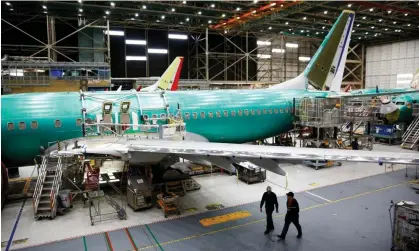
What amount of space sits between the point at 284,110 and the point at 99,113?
37.1 ft

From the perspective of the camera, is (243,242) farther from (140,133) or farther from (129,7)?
(129,7)

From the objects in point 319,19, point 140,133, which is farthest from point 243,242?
point 319,19

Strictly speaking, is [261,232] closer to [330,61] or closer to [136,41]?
[330,61]

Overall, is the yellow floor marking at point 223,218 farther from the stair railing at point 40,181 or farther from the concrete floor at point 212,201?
the stair railing at point 40,181

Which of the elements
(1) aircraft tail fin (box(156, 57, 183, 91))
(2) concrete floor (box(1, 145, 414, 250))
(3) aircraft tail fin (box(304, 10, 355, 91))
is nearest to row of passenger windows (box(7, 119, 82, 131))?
(2) concrete floor (box(1, 145, 414, 250))

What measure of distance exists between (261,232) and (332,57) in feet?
51.1

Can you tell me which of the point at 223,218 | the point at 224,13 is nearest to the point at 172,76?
the point at 224,13

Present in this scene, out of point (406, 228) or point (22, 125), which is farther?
point (22, 125)

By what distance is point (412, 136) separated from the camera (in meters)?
26.7

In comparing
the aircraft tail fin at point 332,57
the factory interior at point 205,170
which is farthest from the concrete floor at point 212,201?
the aircraft tail fin at point 332,57

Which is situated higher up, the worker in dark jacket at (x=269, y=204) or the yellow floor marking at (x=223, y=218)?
the worker in dark jacket at (x=269, y=204)

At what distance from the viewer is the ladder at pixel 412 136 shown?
24853mm

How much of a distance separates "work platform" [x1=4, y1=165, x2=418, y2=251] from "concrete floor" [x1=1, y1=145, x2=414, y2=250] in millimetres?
77

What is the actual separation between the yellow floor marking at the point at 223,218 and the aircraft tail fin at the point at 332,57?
1314 cm
